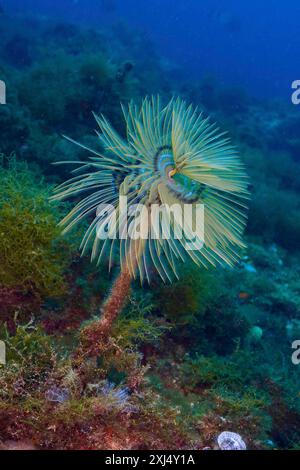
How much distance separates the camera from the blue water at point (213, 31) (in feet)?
125

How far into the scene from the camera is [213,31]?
280ft

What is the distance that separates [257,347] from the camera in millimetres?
5777

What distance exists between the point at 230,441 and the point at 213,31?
314 ft

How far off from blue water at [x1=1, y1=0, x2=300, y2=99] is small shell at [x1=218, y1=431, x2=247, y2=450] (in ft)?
91.9

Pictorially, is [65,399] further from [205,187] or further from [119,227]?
[205,187]

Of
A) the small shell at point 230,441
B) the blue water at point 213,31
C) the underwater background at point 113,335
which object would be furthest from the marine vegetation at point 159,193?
the blue water at point 213,31

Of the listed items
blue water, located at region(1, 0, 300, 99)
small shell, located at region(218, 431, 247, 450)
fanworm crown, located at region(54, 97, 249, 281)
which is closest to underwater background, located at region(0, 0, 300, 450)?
small shell, located at region(218, 431, 247, 450)

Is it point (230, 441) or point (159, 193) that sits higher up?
point (159, 193)

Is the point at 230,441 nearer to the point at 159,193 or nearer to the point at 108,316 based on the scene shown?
the point at 108,316

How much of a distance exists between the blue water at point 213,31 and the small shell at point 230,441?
2802 cm

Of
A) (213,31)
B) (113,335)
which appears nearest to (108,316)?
(113,335)

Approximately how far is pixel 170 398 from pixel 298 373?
2.33 m

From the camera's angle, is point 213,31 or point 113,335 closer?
point 113,335

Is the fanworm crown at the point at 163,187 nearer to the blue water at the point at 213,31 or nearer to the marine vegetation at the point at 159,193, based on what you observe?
the marine vegetation at the point at 159,193
